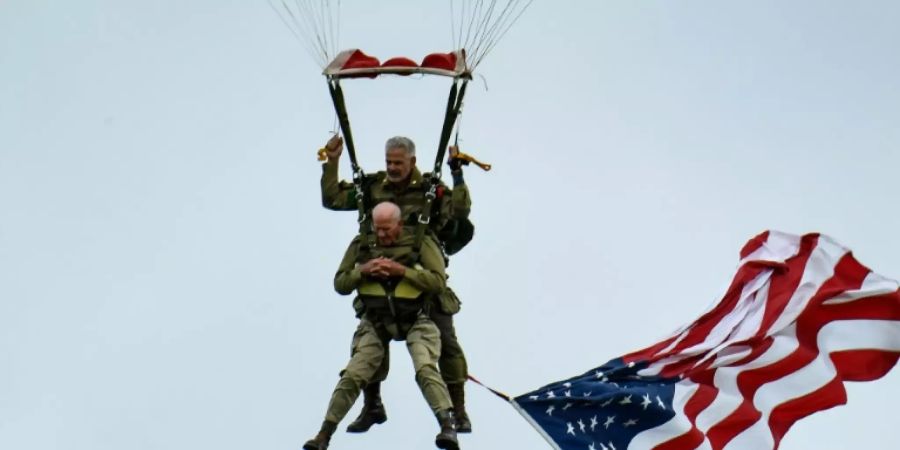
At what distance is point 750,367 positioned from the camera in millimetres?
27750

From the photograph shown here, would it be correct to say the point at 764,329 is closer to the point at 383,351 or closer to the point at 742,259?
the point at 742,259

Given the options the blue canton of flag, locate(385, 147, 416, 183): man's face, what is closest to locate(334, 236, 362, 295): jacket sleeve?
locate(385, 147, 416, 183): man's face

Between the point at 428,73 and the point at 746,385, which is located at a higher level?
the point at 428,73

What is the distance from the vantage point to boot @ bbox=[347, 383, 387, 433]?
84.5 feet

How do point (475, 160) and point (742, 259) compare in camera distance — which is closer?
point (475, 160)

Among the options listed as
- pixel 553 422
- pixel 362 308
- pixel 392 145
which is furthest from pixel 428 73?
pixel 553 422

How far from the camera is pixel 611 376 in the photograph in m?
27.7

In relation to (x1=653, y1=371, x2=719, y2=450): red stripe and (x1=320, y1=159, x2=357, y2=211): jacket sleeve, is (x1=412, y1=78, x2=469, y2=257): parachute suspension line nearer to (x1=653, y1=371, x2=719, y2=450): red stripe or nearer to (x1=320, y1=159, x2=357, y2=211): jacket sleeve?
(x1=320, y1=159, x2=357, y2=211): jacket sleeve

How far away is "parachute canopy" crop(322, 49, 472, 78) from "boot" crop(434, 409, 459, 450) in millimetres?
3459

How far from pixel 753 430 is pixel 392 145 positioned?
5471 millimetres

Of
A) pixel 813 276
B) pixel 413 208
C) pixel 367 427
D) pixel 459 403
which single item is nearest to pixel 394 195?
pixel 413 208

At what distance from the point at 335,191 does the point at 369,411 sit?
2350 millimetres

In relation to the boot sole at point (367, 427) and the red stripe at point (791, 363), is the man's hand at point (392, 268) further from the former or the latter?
the red stripe at point (791, 363)

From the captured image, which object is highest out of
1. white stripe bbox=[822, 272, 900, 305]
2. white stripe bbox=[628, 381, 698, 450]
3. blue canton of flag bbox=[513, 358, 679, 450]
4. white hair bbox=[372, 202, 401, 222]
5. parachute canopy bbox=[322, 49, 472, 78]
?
parachute canopy bbox=[322, 49, 472, 78]
